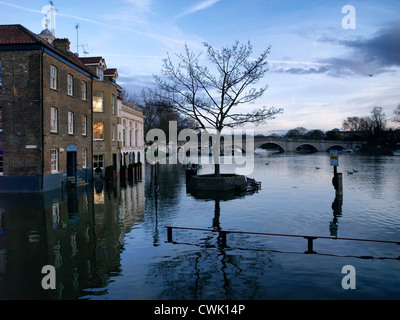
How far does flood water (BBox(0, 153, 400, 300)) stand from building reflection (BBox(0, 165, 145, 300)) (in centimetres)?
3

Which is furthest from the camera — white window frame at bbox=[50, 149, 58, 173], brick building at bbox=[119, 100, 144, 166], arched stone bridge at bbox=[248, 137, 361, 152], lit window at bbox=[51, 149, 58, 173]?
arched stone bridge at bbox=[248, 137, 361, 152]

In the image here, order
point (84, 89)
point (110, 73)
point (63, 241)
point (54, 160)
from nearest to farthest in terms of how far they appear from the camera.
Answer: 1. point (63, 241)
2. point (54, 160)
3. point (84, 89)
4. point (110, 73)

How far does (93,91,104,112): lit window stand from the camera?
3153cm

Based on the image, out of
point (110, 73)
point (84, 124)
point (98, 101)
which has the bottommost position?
point (84, 124)

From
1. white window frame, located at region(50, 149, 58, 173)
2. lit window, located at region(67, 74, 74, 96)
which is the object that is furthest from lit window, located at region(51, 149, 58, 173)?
lit window, located at region(67, 74, 74, 96)

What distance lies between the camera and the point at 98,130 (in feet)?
104

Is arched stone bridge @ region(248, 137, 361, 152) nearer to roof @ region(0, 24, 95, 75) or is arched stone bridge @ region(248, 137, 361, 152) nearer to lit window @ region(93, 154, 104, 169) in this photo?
lit window @ region(93, 154, 104, 169)

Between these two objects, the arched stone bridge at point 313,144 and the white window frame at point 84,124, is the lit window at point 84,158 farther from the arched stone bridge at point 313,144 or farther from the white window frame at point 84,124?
the arched stone bridge at point 313,144

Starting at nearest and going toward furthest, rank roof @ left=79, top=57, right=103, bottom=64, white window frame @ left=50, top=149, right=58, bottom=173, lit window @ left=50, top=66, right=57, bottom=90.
Answer: lit window @ left=50, top=66, right=57, bottom=90 < white window frame @ left=50, top=149, right=58, bottom=173 < roof @ left=79, top=57, right=103, bottom=64

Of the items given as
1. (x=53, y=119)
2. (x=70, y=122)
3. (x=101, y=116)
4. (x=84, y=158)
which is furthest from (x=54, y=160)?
(x=101, y=116)

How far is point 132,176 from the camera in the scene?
30766 mm

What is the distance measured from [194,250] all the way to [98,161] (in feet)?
76.6

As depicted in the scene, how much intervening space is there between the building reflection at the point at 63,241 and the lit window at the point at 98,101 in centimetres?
1294

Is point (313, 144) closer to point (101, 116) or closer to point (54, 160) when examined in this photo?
point (101, 116)
